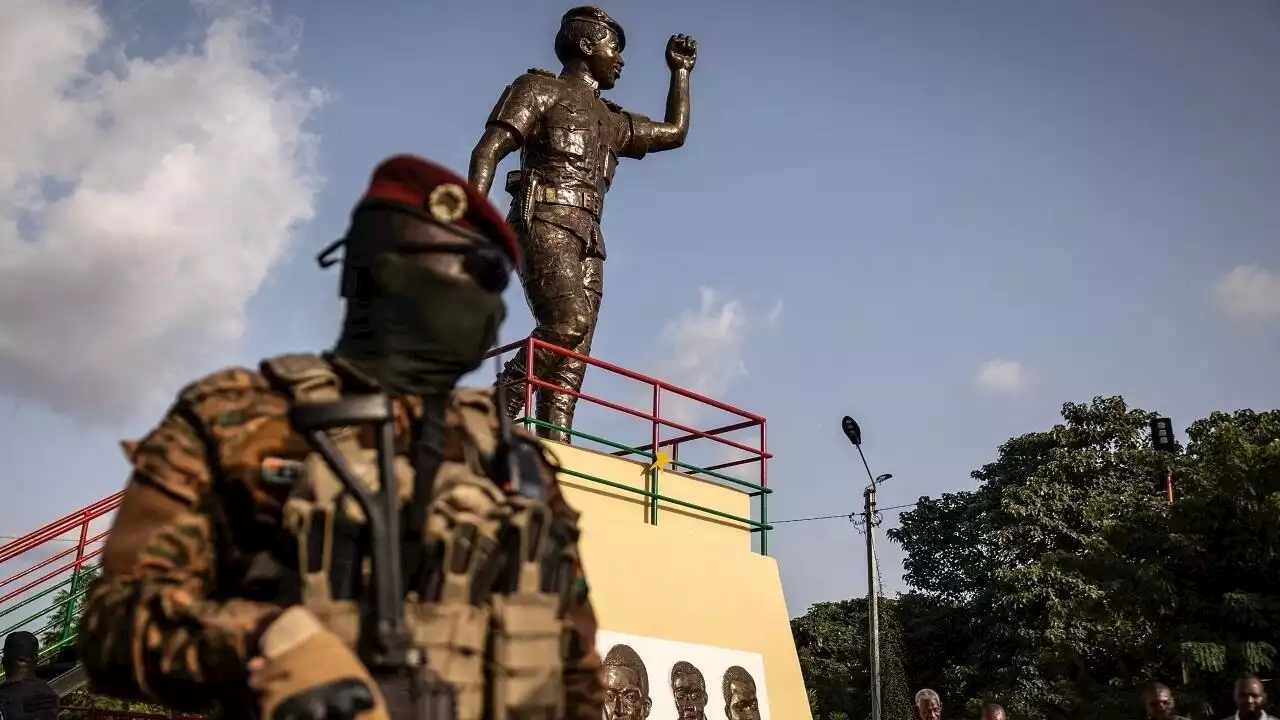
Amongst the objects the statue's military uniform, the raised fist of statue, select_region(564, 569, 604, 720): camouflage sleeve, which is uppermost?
the raised fist of statue

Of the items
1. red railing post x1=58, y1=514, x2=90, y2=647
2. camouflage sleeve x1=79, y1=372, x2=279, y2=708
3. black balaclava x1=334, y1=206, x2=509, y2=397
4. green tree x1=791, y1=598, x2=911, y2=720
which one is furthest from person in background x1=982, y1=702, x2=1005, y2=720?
green tree x1=791, y1=598, x2=911, y2=720

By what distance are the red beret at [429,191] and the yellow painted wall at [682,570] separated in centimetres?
537

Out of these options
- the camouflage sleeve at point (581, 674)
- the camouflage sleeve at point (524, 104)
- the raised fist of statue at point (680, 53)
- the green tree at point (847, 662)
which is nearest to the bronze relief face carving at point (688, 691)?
the camouflage sleeve at point (524, 104)

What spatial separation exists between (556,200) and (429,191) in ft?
21.2

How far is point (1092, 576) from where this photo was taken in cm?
2058

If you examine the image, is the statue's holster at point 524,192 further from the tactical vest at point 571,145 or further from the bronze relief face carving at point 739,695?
the bronze relief face carving at point 739,695

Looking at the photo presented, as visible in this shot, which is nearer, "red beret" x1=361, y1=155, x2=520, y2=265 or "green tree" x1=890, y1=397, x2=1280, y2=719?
"red beret" x1=361, y1=155, x2=520, y2=265

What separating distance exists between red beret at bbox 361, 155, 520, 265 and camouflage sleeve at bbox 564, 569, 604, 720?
75cm

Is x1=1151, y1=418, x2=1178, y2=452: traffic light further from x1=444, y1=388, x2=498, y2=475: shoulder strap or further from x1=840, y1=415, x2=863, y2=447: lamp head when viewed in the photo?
x1=444, y1=388, x2=498, y2=475: shoulder strap

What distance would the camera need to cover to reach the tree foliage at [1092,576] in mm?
16297

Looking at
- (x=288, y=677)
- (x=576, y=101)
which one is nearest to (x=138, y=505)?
(x=288, y=677)

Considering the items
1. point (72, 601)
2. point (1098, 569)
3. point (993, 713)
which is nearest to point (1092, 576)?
point (1098, 569)

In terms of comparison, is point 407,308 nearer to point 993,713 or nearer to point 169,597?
point 169,597

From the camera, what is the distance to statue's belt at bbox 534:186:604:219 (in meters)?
8.62
